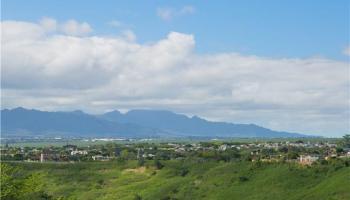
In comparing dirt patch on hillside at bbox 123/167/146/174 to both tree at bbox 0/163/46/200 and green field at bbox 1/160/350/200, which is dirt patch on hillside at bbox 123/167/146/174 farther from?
tree at bbox 0/163/46/200

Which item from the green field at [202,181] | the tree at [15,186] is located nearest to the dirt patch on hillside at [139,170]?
the green field at [202,181]

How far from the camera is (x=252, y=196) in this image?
78.8 metres

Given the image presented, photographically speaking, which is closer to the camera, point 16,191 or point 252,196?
point 16,191

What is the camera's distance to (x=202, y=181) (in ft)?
302

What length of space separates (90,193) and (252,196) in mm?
25039

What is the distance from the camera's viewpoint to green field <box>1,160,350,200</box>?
79.0m

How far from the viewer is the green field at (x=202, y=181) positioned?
→ 79.0 m

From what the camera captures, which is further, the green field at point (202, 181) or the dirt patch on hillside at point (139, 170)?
the dirt patch on hillside at point (139, 170)

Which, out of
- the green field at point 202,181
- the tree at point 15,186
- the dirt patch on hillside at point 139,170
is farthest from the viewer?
the dirt patch on hillside at point 139,170

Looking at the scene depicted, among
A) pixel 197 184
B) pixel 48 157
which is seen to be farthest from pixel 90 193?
pixel 48 157

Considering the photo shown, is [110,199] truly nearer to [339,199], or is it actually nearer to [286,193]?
[286,193]

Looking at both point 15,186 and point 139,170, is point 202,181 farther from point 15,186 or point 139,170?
point 15,186

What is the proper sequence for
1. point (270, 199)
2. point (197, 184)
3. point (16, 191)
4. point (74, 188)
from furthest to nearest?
point (74, 188) < point (197, 184) < point (270, 199) < point (16, 191)

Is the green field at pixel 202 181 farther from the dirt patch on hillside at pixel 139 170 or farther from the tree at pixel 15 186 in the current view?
the tree at pixel 15 186
